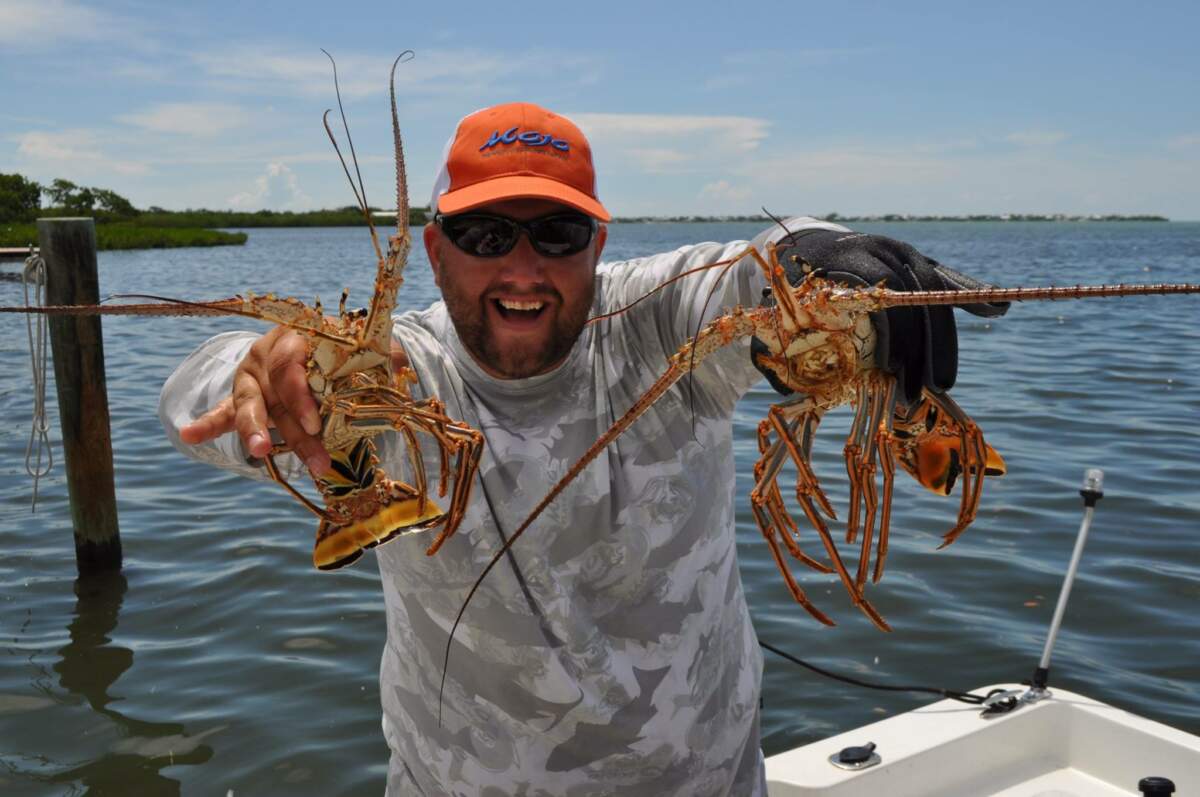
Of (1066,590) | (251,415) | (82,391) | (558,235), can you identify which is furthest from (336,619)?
(251,415)

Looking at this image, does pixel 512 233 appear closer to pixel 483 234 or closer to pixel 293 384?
pixel 483 234

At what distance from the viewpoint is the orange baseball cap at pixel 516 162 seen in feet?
7.73

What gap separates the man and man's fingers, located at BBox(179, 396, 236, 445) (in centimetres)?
30

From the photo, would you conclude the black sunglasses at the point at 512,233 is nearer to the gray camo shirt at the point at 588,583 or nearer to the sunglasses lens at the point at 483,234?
the sunglasses lens at the point at 483,234

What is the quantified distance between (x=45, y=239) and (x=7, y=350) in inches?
442

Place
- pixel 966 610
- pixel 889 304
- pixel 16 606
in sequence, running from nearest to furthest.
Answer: pixel 889 304 → pixel 966 610 → pixel 16 606

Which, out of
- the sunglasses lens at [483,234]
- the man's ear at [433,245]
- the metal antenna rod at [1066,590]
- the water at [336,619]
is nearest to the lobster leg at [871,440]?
the sunglasses lens at [483,234]

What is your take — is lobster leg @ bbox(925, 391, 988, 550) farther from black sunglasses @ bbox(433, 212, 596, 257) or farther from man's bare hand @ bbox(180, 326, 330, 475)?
man's bare hand @ bbox(180, 326, 330, 475)

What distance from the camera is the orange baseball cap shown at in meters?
2.36

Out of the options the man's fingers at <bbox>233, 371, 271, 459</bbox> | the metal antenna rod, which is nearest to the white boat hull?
the metal antenna rod

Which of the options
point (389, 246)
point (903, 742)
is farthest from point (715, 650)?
point (903, 742)

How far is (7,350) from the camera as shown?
16.8 meters

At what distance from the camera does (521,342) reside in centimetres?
243

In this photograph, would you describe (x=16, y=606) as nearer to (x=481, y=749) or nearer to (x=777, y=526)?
(x=481, y=749)
